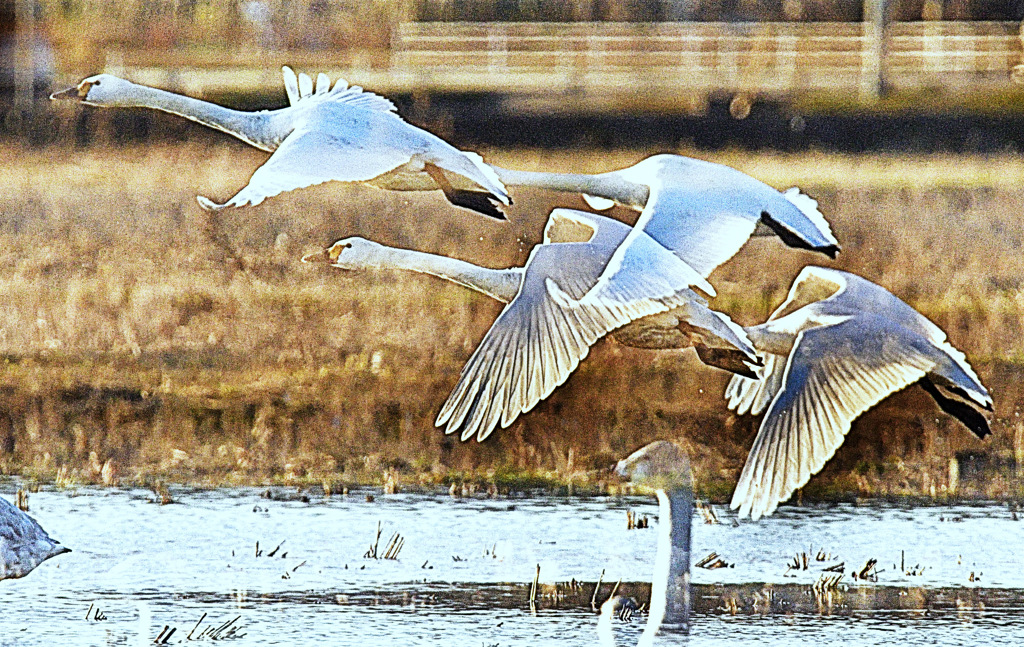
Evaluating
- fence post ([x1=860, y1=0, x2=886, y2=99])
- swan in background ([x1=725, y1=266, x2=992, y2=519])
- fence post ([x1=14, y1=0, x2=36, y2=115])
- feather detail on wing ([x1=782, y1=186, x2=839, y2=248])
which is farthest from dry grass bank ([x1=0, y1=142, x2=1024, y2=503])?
fence post ([x1=14, y1=0, x2=36, y2=115])

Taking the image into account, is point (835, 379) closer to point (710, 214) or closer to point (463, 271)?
point (710, 214)

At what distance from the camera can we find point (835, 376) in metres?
7.13

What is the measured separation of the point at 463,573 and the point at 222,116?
2239mm

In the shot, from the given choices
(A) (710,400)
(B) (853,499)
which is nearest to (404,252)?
(B) (853,499)

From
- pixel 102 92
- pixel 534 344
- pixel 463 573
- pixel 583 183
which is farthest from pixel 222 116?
pixel 463 573

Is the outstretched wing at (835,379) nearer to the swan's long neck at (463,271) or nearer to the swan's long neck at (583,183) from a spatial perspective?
the swan's long neck at (583,183)

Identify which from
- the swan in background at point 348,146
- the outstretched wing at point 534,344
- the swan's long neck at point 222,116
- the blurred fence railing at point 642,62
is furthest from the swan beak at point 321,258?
the blurred fence railing at point 642,62

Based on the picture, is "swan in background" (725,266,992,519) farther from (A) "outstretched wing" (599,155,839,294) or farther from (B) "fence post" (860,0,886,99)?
(B) "fence post" (860,0,886,99)

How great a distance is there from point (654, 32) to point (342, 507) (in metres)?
21.7

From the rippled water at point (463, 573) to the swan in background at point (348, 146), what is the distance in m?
1.33

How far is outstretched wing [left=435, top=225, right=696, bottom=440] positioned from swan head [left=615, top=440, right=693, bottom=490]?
0.50m

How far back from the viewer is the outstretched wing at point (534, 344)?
645cm

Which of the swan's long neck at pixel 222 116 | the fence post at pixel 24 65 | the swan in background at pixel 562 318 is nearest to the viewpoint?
the swan in background at pixel 562 318

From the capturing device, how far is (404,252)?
286 inches
